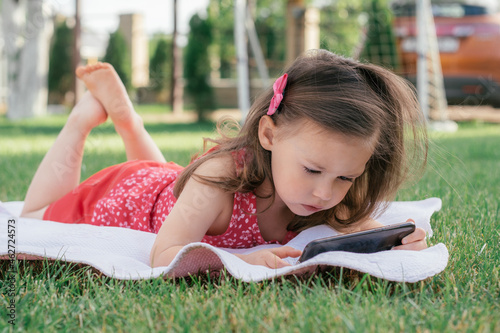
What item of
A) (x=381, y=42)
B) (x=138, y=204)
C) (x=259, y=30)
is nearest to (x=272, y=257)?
(x=138, y=204)

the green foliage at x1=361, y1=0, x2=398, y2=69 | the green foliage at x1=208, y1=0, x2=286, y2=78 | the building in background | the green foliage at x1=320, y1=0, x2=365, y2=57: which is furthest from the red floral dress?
the green foliage at x1=320, y1=0, x2=365, y2=57

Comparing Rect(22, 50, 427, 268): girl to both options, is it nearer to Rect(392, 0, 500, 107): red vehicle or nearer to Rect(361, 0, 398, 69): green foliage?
Rect(392, 0, 500, 107): red vehicle

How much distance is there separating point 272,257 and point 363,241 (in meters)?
0.26

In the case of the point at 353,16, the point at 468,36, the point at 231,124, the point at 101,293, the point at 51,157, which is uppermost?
the point at 353,16

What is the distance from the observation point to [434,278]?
4.99ft

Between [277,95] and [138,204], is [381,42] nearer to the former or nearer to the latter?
[138,204]

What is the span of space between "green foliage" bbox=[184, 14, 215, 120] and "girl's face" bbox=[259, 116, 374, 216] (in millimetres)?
7598

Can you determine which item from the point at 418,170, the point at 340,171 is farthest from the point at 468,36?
the point at 340,171

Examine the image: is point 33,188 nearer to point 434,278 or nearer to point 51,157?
point 51,157

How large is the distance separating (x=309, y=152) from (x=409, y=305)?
548mm

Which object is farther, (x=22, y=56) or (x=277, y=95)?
(x=22, y=56)

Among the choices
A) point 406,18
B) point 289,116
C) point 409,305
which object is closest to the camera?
point 409,305

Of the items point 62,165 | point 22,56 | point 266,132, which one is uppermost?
point 22,56

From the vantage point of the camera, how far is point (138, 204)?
2.28m
